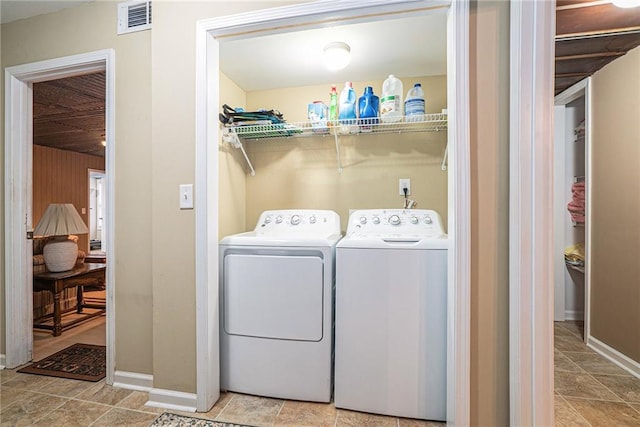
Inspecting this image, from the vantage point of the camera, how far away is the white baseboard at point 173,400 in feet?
4.97

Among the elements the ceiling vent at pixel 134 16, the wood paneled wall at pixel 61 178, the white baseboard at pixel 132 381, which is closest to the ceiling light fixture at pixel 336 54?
the ceiling vent at pixel 134 16

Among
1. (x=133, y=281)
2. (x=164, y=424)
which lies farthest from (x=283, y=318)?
(x=133, y=281)

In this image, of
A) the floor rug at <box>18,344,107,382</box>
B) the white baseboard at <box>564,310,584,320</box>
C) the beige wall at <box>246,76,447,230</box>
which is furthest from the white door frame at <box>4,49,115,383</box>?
the white baseboard at <box>564,310,584,320</box>

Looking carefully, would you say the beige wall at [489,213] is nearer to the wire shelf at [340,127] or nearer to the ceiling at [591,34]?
the wire shelf at [340,127]

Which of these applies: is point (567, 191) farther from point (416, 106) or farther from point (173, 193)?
point (173, 193)

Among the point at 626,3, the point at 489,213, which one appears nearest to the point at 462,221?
the point at 489,213

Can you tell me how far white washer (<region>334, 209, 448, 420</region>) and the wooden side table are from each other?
2.56 m

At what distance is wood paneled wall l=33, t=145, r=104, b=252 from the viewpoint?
4922mm

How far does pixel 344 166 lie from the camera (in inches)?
90.2

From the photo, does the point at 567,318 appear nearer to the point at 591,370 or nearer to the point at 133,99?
the point at 591,370

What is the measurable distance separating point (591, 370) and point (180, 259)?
2627 millimetres

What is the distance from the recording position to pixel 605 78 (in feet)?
6.64

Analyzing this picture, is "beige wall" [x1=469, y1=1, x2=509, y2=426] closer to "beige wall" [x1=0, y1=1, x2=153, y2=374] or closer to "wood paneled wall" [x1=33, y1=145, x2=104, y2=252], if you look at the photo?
"beige wall" [x1=0, y1=1, x2=153, y2=374]

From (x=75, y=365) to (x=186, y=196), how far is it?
1554mm
